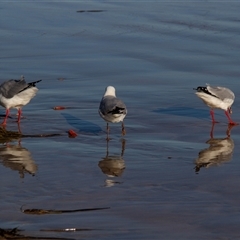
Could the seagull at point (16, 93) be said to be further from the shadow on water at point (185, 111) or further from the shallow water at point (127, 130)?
the shadow on water at point (185, 111)

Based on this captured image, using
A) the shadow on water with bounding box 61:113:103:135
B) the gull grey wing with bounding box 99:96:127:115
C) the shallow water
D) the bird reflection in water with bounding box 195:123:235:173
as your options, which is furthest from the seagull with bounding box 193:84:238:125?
the shadow on water with bounding box 61:113:103:135

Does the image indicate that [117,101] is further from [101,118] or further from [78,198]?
[78,198]

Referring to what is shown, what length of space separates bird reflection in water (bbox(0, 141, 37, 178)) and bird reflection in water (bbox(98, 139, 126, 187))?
2.61 ft

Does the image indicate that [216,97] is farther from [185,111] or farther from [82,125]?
[82,125]

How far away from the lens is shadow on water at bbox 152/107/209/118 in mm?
10992

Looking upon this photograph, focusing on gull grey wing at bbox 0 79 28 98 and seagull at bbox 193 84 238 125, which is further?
seagull at bbox 193 84 238 125

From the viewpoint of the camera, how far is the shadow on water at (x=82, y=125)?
10.0m

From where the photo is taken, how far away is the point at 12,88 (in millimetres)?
10508

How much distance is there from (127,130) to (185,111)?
59.9 inches

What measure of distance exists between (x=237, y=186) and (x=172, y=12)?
14.1 metres

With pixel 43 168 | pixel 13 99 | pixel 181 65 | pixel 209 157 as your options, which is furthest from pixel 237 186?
pixel 181 65

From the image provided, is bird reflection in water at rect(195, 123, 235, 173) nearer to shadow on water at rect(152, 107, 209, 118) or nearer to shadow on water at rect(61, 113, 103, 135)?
shadow on water at rect(152, 107, 209, 118)

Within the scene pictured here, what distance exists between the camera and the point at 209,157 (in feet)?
28.7

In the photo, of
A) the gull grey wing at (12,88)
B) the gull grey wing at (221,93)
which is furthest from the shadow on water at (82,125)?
the gull grey wing at (221,93)
